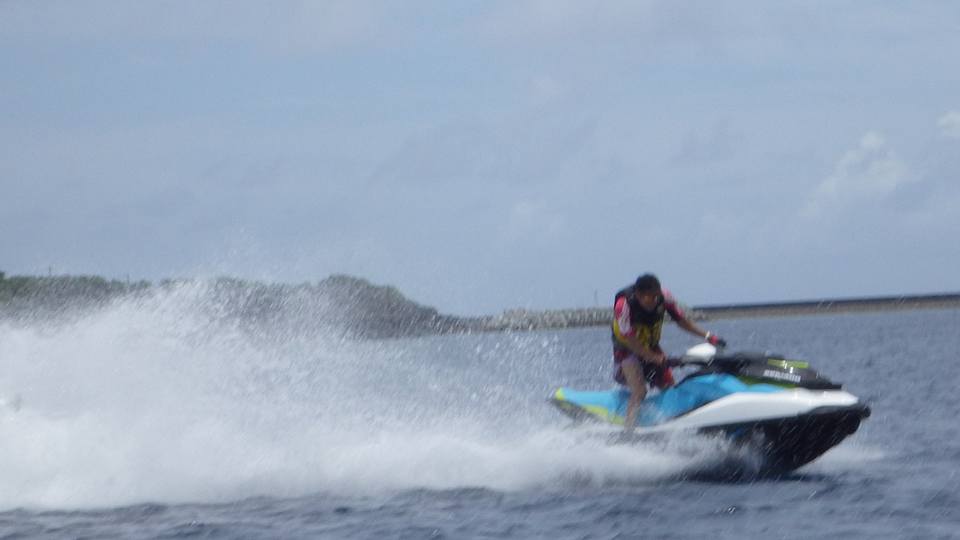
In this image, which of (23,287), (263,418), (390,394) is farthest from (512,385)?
(23,287)

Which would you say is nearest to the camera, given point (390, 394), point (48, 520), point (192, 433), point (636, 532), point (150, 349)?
point (636, 532)

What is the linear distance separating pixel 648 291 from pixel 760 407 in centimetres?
133

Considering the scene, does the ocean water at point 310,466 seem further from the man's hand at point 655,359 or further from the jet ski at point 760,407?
the man's hand at point 655,359

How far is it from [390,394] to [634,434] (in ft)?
23.9

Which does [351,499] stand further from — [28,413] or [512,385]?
[512,385]

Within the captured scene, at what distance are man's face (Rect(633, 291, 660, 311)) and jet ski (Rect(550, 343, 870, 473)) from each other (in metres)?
0.48

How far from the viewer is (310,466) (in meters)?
11.9

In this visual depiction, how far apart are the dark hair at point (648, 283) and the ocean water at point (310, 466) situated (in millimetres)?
1264

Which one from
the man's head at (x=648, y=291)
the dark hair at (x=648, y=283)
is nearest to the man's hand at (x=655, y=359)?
the man's head at (x=648, y=291)

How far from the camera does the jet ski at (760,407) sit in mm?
11398

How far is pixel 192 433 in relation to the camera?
1212cm

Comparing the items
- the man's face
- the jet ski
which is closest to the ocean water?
the jet ski

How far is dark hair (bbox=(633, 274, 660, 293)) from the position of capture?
1202 centimetres

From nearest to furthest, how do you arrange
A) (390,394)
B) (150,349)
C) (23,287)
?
(150,349), (390,394), (23,287)
